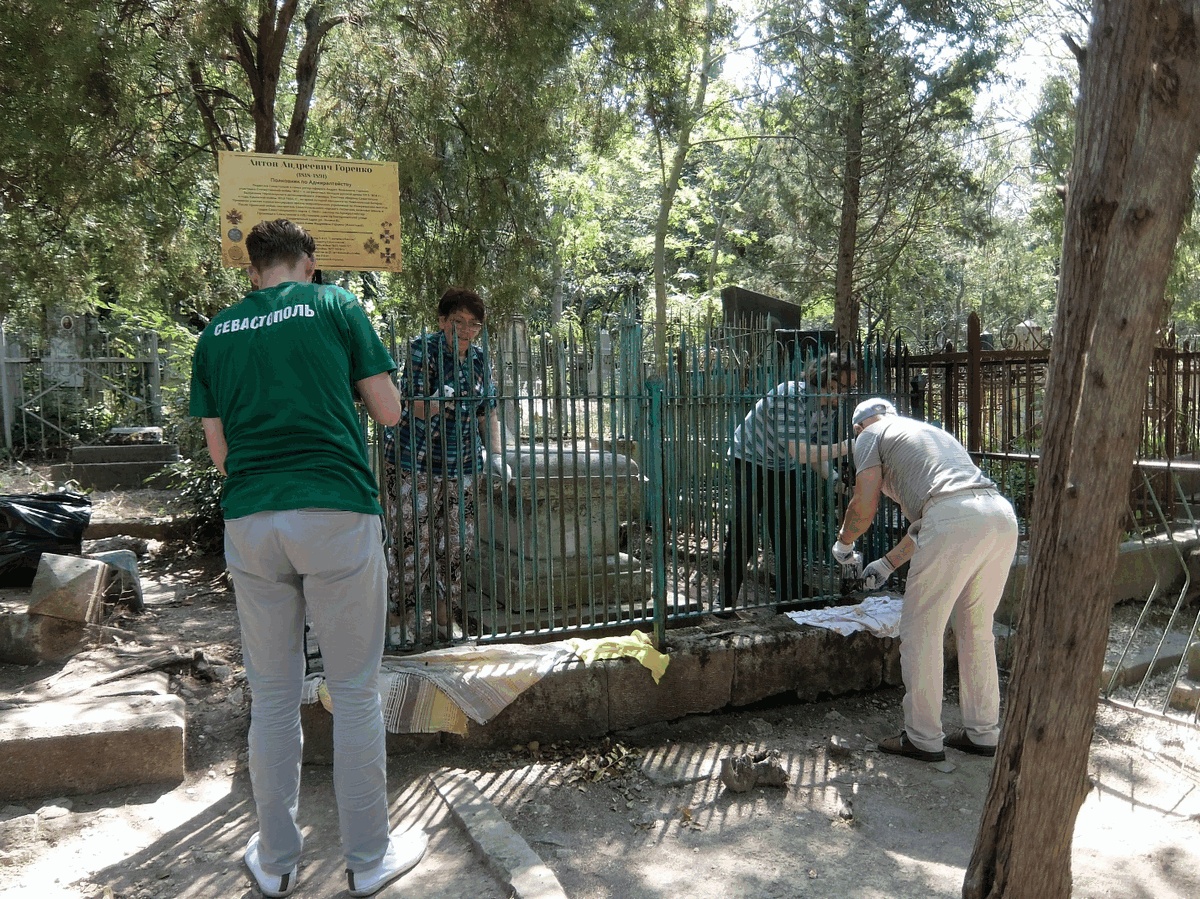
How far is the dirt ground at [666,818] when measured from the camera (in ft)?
10.3

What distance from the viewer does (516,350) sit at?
168 inches

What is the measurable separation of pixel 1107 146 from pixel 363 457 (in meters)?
2.27

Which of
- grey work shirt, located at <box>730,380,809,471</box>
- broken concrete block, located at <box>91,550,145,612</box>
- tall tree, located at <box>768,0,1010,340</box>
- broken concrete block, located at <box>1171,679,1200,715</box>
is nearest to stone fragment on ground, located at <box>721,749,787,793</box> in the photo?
grey work shirt, located at <box>730,380,809,471</box>

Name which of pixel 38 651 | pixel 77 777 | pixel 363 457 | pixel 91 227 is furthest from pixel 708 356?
pixel 91 227

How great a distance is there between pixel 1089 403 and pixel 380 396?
205 cm

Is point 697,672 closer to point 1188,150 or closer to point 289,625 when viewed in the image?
point 289,625

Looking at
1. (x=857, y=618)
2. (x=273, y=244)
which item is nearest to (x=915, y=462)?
(x=857, y=618)

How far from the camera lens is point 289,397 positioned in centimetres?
278

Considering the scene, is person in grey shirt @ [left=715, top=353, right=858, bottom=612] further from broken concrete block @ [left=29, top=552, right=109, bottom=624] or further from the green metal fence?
broken concrete block @ [left=29, top=552, right=109, bottom=624]

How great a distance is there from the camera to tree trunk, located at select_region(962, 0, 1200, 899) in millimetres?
2037

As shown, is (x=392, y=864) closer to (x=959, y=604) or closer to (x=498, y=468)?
(x=498, y=468)

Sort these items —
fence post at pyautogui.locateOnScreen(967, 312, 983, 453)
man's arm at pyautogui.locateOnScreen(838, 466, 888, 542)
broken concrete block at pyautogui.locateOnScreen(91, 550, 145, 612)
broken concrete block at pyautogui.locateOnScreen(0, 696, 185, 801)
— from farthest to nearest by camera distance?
broken concrete block at pyautogui.locateOnScreen(91, 550, 145, 612) < fence post at pyautogui.locateOnScreen(967, 312, 983, 453) < man's arm at pyautogui.locateOnScreen(838, 466, 888, 542) < broken concrete block at pyautogui.locateOnScreen(0, 696, 185, 801)

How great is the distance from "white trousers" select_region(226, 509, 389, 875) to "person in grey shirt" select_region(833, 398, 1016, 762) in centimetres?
245

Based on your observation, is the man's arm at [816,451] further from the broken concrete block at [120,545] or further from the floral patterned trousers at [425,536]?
the broken concrete block at [120,545]
